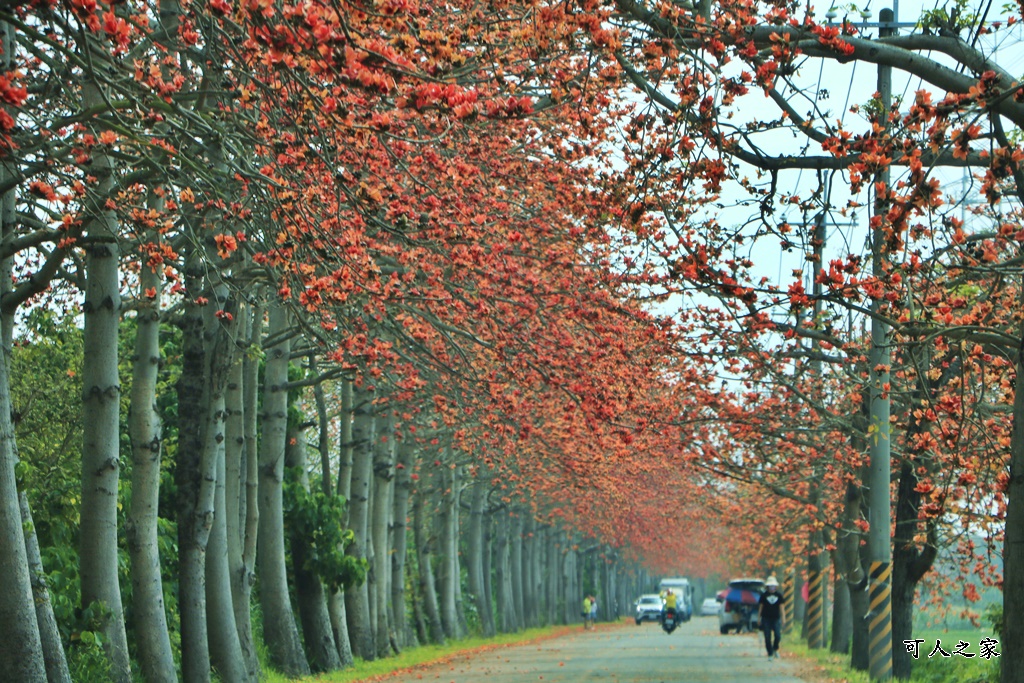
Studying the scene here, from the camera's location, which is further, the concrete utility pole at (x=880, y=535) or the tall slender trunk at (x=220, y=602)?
the concrete utility pole at (x=880, y=535)

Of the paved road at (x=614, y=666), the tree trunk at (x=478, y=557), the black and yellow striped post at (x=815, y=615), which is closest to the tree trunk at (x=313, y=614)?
the paved road at (x=614, y=666)

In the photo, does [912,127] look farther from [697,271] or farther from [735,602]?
[735,602]

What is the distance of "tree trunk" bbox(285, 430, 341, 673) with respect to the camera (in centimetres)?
2361

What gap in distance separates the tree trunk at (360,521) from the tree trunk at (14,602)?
49.4 feet

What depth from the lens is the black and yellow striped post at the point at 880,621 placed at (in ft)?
61.8

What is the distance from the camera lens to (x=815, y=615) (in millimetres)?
38250

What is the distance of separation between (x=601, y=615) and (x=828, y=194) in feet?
268

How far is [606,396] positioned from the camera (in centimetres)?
1683

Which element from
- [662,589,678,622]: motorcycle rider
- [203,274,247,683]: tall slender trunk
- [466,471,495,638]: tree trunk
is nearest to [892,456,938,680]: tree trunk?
[203,274,247,683]: tall slender trunk

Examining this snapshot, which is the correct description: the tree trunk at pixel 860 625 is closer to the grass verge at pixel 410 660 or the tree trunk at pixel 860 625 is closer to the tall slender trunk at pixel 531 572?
the grass verge at pixel 410 660

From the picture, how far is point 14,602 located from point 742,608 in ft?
167

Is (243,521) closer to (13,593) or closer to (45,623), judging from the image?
(45,623)

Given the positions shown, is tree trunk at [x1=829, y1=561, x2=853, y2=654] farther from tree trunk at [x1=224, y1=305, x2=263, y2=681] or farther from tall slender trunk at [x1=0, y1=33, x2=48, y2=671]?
tall slender trunk at [x1=0, y1=33, x2=48, y2=671]

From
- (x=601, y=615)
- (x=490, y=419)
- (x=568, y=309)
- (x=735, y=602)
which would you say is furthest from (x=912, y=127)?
(x=601, y=615)
